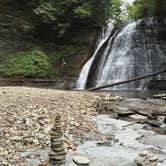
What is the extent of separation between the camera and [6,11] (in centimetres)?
2111

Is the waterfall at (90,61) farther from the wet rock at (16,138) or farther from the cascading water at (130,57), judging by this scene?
the wet rock at (16,138)

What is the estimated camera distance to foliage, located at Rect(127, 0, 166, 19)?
22.1m

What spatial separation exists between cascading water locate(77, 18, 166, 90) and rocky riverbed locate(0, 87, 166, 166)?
8995 millimetres

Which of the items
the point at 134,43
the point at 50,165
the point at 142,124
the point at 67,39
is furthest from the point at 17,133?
the point at 67,39

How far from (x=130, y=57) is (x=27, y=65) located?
19.4 ft

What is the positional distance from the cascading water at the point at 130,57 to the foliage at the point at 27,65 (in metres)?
2.24

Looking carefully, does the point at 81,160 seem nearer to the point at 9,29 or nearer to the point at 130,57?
the point at 130,57

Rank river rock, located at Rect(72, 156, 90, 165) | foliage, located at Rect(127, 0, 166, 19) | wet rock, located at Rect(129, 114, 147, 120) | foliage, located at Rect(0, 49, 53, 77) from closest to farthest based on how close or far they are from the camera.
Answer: river rock, located at Rect(72, 156, 90, 165), wet rock, located at Rect(129, 114, 147, 120), foliage, located at Rect(0, 49, 53, 77), foliage, located at Rect(127, 0, 166, 19)

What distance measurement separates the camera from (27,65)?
1902cm

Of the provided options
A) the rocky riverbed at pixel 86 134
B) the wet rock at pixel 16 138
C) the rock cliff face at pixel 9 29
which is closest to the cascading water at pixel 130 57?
the rock cliff face at pixel 9 29

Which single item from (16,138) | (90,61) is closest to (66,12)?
(90,61)

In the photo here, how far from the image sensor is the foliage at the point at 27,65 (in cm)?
1866

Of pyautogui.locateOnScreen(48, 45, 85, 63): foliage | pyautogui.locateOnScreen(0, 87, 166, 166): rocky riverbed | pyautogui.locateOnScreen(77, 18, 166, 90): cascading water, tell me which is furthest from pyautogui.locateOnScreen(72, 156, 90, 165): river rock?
pyautogui.locateOnScreen(48, 45, 85, 63): foliage

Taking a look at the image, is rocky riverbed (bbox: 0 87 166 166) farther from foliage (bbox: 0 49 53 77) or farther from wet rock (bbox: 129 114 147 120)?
foliage (bbox: 0 49 53 77)
